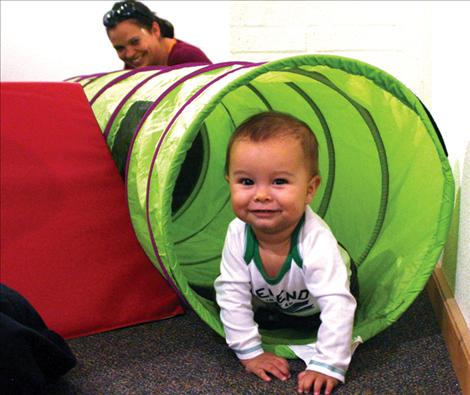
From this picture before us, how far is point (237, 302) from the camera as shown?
1292 millimetres

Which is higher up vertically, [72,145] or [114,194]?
[72,145]

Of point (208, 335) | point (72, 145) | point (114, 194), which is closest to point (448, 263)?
point (208, 335)

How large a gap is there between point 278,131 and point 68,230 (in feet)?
2.14

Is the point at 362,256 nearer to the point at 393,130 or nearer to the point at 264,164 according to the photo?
the point at 393,130

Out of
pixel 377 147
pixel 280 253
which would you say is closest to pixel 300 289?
pixel 280 253

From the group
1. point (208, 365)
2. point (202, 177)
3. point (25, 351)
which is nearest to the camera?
point (25, 351)

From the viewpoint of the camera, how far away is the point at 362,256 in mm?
1664

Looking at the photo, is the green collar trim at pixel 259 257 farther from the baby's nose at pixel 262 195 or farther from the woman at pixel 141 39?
the woman at pixel 141 39

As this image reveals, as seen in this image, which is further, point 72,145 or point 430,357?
point 72,145

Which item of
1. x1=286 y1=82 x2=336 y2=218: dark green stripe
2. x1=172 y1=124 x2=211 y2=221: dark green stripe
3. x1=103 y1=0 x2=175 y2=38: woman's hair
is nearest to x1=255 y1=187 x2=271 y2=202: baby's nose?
x1=286 y1=82 x2=336 y2=218: dark green stripe

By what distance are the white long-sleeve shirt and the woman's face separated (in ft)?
5.13

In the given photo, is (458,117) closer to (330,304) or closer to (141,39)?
(330,304)

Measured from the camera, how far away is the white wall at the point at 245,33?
2.85 metres

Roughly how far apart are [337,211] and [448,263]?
0.36 m
